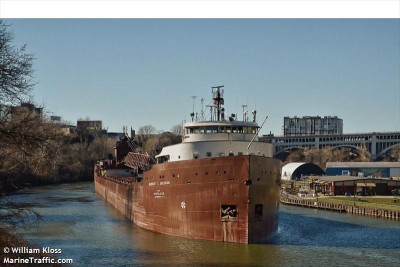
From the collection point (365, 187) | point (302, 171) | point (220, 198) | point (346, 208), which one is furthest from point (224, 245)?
point (302, 171)

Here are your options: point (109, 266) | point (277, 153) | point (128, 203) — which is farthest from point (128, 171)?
point (277, 153)

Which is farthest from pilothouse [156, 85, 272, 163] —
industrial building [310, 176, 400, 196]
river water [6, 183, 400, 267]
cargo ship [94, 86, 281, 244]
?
industrial building [310, 176, 400, 196]

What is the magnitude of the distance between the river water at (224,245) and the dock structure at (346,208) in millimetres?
1975

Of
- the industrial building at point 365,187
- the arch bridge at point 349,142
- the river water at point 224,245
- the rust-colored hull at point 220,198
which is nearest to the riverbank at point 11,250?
the river water at point 224,245

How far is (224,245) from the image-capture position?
87.6ft

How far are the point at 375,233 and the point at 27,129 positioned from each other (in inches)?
1140

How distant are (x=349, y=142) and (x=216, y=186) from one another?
122 meters

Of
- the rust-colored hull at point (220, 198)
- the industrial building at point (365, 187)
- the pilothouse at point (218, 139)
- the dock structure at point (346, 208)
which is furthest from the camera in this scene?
the industrial building at point (365, 187)

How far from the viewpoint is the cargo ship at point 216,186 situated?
26438 millimetres

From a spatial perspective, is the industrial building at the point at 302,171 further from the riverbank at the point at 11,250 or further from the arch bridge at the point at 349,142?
the riverbank at the point at 11,250

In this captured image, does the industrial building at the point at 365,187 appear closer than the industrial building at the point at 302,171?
Yes

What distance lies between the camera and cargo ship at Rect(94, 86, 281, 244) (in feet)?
86.7

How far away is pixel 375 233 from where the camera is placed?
34531 millimetres

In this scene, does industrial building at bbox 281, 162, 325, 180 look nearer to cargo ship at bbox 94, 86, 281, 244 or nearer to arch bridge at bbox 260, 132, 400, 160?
arch bridge at bbox 260, 132, 400, 160
